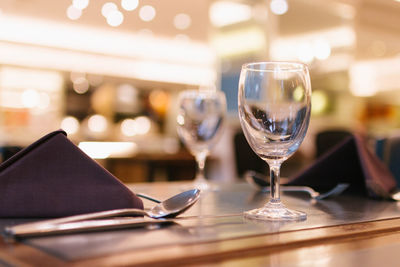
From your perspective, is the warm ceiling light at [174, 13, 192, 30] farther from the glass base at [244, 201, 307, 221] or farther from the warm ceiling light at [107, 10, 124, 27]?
the glass base at [244, 201, 307, 221]

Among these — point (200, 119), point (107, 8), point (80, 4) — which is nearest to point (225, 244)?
point (200, 119)

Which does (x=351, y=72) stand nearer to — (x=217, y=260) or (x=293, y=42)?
(x=293, y=42)

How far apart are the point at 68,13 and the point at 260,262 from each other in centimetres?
538

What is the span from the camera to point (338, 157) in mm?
900

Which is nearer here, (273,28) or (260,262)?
(260,262)

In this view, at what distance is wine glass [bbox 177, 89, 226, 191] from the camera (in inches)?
37.1

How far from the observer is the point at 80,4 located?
17.4 feet

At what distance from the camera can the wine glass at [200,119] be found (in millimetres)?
943

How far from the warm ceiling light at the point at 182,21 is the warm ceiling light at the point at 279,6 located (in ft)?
3.75

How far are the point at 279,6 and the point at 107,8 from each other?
1.94m

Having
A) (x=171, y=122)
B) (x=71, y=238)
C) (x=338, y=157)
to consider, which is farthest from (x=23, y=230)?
(x=171, y=122)

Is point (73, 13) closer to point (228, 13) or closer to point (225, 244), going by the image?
point (228, 13)

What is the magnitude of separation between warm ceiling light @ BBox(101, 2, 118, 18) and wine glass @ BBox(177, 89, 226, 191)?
4.80 metres

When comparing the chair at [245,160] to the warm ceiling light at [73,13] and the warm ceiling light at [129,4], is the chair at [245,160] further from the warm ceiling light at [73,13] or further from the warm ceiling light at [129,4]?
the warm ceiling light at [73,13]
